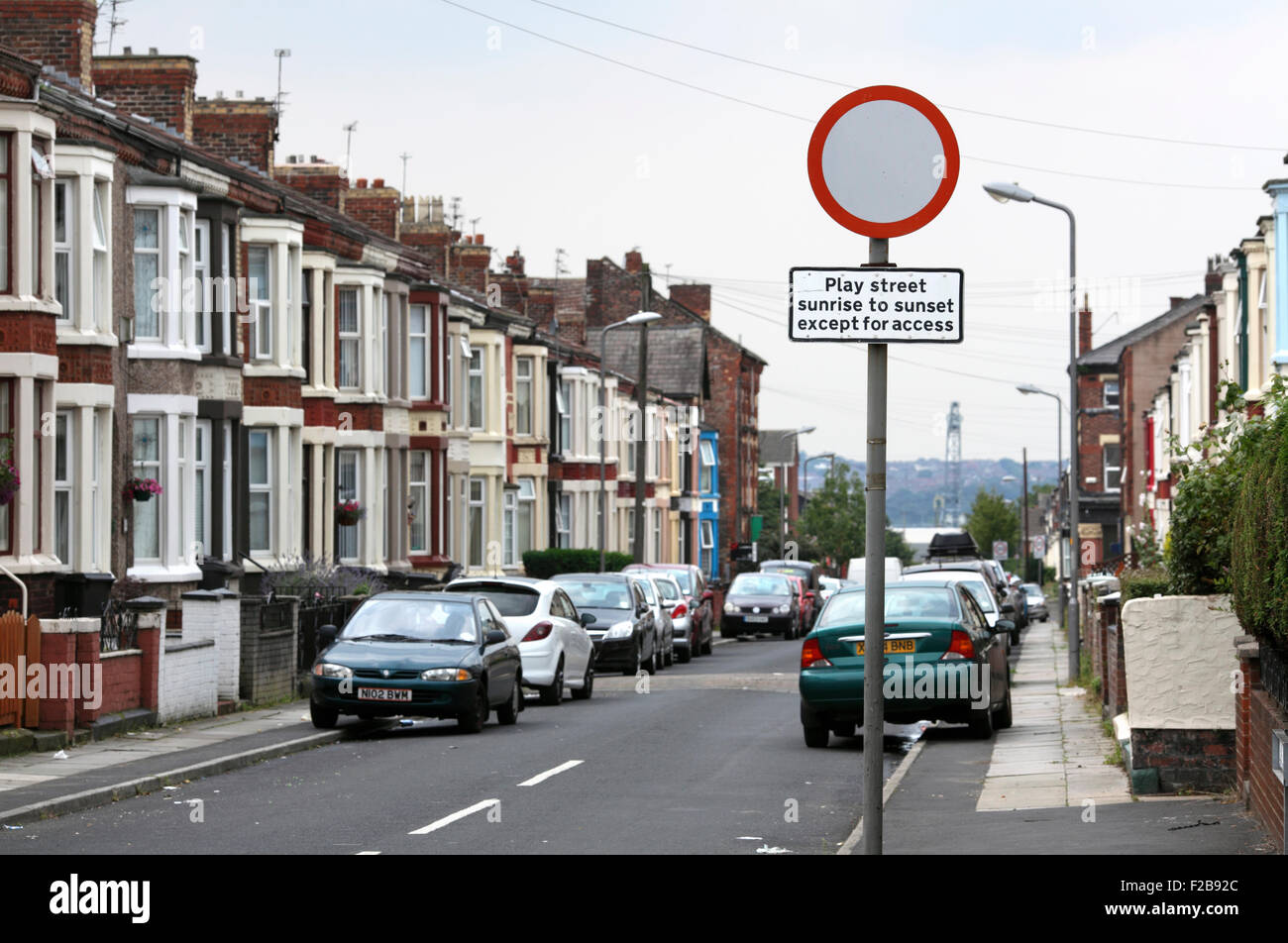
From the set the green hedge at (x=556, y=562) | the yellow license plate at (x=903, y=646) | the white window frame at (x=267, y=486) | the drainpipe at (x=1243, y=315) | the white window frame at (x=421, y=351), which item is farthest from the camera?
the green hedge at (x=556, y=562)

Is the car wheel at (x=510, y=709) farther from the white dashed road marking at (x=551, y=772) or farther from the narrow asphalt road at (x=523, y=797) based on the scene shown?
the white dashed road marking at (x=551, y=772)

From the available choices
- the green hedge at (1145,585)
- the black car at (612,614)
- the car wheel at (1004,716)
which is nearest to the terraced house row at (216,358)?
Answer: the black car at (612,614)

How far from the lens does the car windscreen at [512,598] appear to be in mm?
24406

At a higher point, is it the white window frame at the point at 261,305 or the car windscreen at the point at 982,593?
the white window frame at the point at 261,305

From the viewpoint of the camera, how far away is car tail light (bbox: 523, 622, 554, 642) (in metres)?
24.2

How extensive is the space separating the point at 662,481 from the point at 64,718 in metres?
57.9

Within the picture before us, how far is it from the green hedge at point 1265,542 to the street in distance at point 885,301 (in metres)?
3.27

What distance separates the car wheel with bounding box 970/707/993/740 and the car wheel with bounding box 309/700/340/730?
653cm

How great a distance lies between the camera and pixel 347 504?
120 ft

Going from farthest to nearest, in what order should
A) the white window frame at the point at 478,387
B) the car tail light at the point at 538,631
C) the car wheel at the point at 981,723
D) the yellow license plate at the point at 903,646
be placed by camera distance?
the white window frame at the point at 478,387
the car tail light at the point at 538,631
the car wheel at the point at 981,723
the yellow license plate at the point at 903,646

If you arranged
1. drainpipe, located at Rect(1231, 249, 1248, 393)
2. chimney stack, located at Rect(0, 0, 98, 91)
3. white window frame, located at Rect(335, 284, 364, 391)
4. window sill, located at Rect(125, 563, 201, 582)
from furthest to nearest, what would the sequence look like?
white window frame, located at Rect(335, 284, 364, 391) < drainpipe, located at Rect(1231, 249, 1248, 393) < chimney stack, located at Rect(0, 0, 98, 91) < window sill, located at Rect(125, 563, 201, 582)

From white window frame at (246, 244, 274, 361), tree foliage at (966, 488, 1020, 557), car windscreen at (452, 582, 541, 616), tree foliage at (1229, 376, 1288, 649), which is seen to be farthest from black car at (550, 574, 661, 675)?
tree foliage at (966, 488, 1020, 557)

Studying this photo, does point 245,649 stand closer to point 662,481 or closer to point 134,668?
point 134,668

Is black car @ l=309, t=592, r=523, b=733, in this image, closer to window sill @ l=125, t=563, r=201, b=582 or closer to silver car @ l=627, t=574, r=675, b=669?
window sill @ l=125, t=563, r=201, b=582
